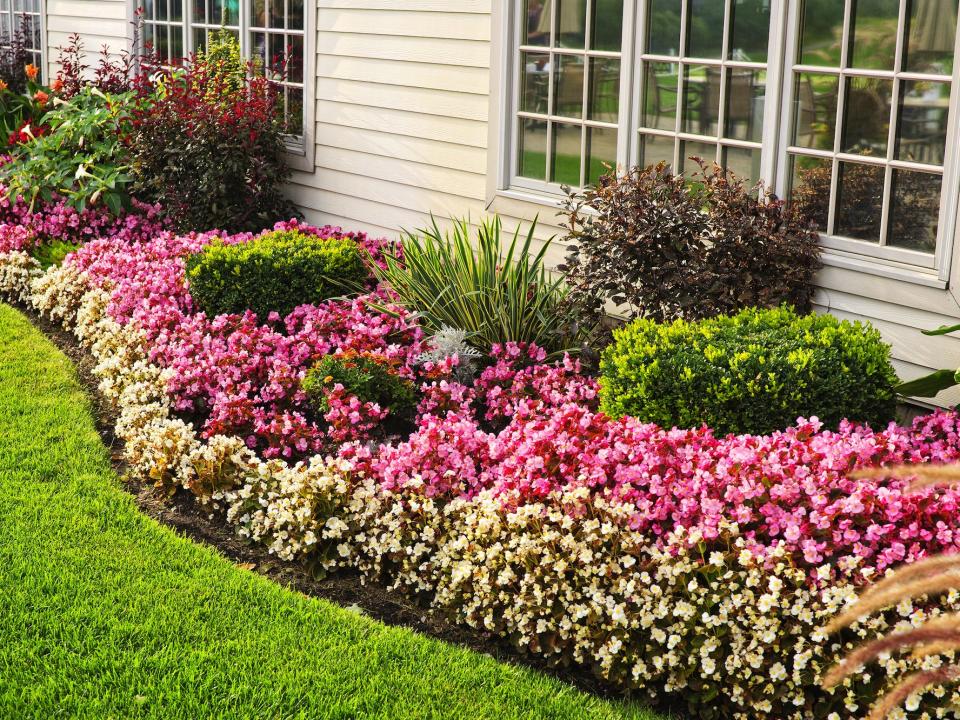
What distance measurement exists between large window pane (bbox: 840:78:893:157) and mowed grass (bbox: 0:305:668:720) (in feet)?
9.56

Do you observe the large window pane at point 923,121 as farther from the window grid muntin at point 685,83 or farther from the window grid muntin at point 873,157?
the window grid muntin at point 685,83

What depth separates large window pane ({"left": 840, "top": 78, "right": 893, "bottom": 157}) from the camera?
488cm

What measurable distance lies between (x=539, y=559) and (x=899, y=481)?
50.0 inches

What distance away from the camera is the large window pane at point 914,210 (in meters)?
4.76

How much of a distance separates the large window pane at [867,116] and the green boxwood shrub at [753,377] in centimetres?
88

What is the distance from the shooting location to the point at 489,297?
5965 millimetres

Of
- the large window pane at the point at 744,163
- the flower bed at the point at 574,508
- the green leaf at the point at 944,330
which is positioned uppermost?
the large window pane at the point at 744,163

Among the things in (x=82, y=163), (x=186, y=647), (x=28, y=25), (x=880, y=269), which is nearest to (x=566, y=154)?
(x=880, y=269)

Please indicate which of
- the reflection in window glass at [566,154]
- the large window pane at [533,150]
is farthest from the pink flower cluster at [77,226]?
the reflection in window glass at [566,154]

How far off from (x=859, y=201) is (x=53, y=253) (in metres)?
6.30

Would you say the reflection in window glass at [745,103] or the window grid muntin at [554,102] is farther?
the window grid muntin at [554,102]

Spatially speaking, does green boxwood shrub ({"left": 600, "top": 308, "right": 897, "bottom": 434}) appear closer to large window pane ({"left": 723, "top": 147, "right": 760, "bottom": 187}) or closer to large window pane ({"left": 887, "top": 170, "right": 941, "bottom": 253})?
large window pane ({"left": 887, "top": 170, "right": 941, "bottom": 253})

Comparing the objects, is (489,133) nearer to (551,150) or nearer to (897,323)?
(551,150)

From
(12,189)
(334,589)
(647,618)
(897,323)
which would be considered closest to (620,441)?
(647,618)
